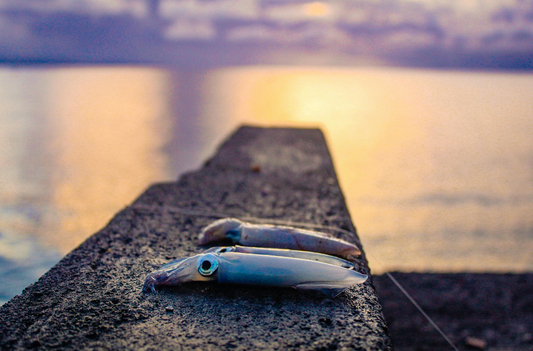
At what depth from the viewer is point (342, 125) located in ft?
154

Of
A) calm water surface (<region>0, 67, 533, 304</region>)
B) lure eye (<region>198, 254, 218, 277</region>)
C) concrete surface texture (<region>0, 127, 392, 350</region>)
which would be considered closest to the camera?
concrete surface texture (<region>0, 127, 392, 350</region>)

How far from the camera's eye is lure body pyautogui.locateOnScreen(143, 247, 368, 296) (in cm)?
249

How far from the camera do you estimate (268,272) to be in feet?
8.20

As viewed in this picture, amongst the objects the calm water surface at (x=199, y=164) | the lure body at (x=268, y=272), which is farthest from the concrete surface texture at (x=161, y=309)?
the calm water surface at (x=199, y=164)

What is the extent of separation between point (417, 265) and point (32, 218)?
14.5m

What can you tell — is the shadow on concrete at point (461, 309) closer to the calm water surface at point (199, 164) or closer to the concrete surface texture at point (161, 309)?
the calm water surface at point (199, 164)

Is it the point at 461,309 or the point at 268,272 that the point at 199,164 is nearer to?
the point at 461,309

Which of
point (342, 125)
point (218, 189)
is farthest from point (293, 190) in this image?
point (342, 125)

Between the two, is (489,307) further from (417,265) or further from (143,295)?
(143,295)

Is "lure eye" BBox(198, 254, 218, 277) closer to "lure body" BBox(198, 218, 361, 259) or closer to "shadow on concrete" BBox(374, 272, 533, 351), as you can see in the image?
"lure body" BBox(198, 218, 361, 259)

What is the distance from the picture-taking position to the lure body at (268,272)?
2490mm

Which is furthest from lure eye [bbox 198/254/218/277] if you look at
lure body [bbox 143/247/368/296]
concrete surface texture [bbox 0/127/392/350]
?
concrete surface texture [bbox 0/127/392/350]

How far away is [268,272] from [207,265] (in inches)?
16.5

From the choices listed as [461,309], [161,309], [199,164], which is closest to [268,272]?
[161,309]
